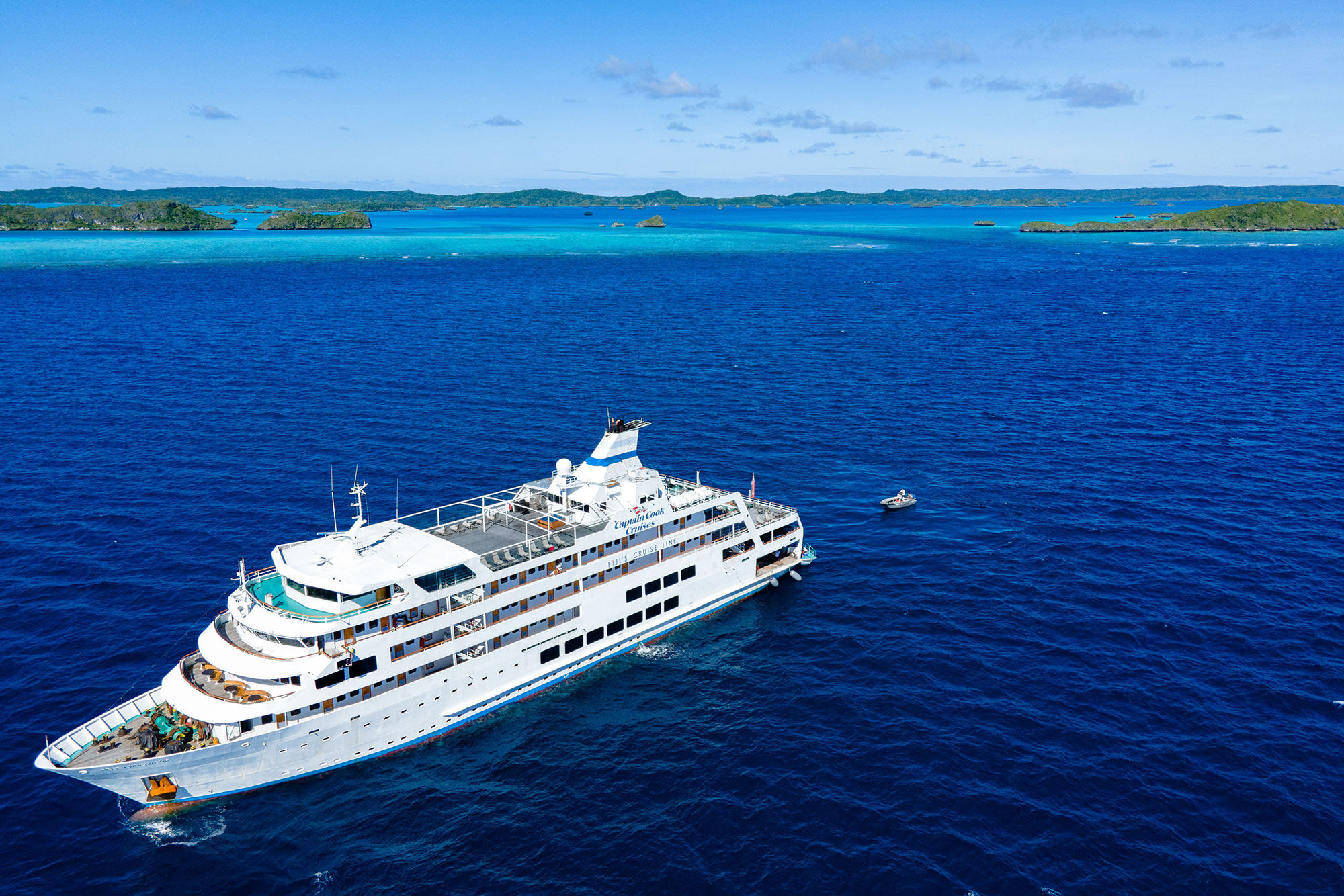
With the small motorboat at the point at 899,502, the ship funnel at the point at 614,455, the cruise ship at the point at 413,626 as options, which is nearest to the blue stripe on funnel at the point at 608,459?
the ship funnel at the point at 614,455

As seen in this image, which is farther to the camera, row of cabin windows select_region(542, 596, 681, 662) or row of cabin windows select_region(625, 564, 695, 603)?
row of cabin windows select_region(625, 564, 695, 603)

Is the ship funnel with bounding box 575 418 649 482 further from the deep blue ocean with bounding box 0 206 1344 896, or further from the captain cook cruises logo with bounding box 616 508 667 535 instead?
the deep blue ocean with bounding box 0 206 1344 896

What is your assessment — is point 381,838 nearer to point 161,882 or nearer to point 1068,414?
point 161,882

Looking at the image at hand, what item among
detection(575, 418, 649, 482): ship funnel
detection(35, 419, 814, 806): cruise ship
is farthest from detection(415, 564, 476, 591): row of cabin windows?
detection(575, 418, 649, 482): ship funnel

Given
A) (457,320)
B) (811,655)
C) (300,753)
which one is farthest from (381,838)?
(457,320)

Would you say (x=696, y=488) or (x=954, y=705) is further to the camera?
(x=696, y=488)

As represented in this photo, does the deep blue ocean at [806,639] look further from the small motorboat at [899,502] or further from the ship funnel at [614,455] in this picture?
the ship funnel at [614,455]

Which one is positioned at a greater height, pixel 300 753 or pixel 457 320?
pixel 457 320
